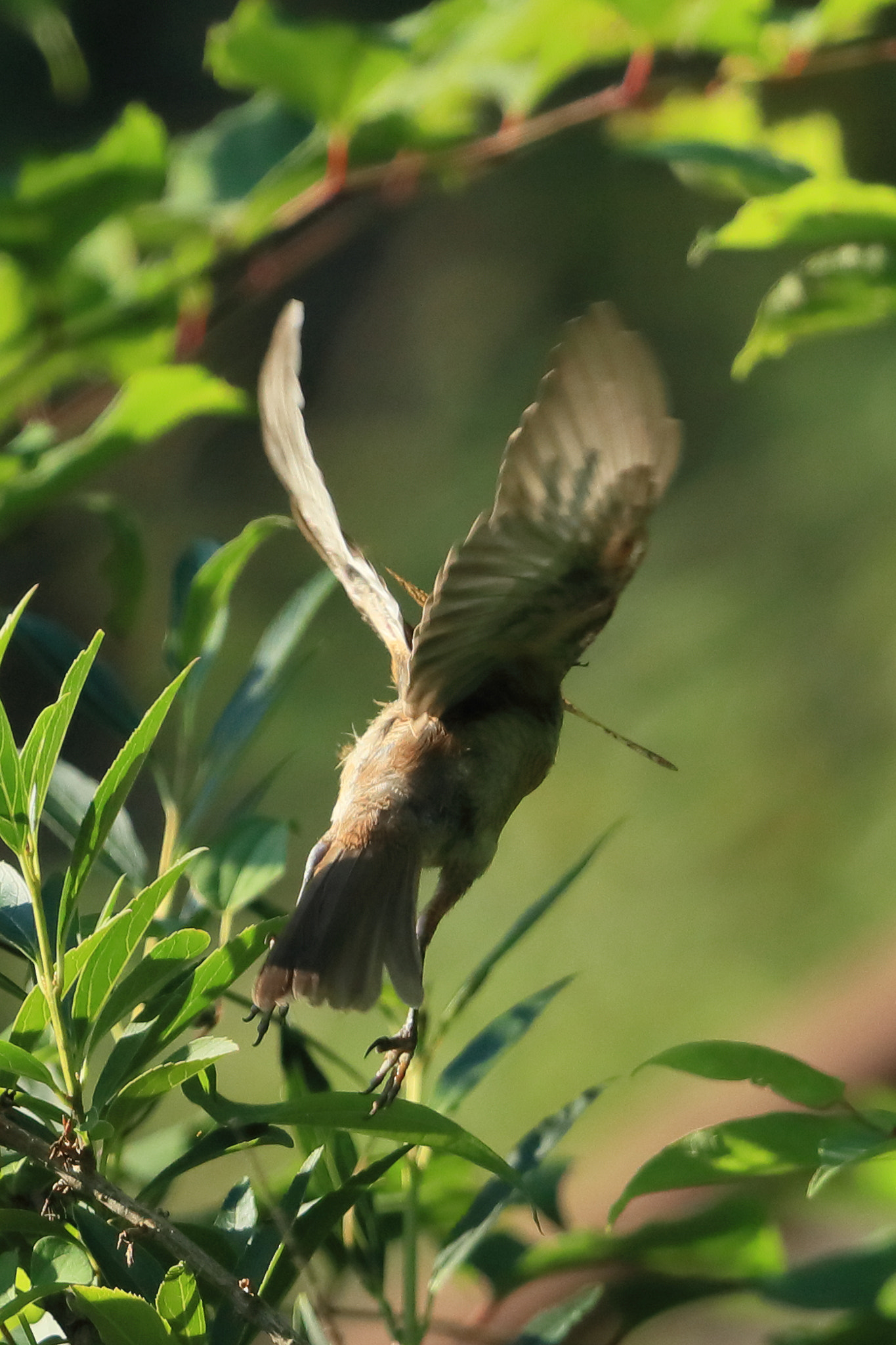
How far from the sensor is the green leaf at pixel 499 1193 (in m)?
0.81

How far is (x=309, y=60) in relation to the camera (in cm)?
122

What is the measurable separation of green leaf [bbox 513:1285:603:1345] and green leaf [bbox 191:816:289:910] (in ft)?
0.95

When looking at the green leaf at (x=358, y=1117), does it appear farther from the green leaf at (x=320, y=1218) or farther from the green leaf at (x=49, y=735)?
the green leaf at (x=49, y=735)

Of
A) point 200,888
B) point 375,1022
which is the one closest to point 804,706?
point 375,1022

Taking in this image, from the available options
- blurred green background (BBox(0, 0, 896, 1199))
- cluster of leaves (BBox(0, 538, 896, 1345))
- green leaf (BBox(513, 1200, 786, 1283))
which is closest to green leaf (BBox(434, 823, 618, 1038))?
cluster of leaves (BBox(0, 538, 896, 1345))

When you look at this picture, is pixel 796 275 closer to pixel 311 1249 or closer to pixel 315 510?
pixel 315 510

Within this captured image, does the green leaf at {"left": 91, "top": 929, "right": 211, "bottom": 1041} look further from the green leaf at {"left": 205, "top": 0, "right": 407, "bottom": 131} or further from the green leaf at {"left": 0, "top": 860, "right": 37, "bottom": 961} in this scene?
the green leaf at {"left": 205, "top": 0, "right": 407, "bottom": 131}

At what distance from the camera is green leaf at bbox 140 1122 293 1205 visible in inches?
26.3

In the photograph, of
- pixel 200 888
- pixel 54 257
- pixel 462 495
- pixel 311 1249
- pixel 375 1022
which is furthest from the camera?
pixel 462 495

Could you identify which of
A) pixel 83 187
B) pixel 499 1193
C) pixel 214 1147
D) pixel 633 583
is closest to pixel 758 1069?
pixel 499 1193

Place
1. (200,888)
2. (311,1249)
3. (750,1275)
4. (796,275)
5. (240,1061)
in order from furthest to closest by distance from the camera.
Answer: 1. (240,1061)
2. (796,275)
3. (750,1275)
4. (200,888)
5. (311,1249)

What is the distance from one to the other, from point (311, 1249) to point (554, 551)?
39 cm

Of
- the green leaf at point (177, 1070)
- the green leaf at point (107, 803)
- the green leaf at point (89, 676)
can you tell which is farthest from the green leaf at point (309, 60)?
the green leaf at point (177, 1070)

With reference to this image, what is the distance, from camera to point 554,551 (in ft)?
2.74
